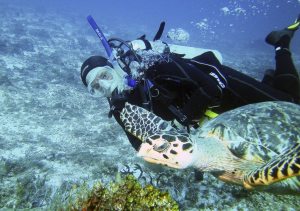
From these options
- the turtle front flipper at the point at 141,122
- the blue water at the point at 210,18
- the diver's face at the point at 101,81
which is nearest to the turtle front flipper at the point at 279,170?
the turtle front flipper at the point at 141,122

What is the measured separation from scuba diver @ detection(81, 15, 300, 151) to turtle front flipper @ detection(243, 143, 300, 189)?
106 centimetres

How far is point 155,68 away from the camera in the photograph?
327 centimetres

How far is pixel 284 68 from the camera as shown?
4.26 meters

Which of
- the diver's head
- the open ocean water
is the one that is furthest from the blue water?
the diver's head

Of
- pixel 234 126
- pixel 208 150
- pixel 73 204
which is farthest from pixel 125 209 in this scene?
pixel 234 126

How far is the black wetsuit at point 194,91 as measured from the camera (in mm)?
3098

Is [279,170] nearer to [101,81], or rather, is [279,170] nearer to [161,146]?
[161,146]

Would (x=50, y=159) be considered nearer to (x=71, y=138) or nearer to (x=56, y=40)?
(x=71, y=138)

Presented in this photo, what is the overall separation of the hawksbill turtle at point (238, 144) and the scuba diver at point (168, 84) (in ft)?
0.74

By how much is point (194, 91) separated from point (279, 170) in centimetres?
140

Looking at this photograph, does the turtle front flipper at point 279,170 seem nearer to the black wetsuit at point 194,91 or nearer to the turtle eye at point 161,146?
the turtle eye at point 161,146

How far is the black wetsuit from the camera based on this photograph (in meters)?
3.10

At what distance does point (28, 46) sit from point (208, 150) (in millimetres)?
10753

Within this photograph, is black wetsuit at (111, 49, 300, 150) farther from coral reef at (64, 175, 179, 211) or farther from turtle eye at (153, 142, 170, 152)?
coral reef at (64, 175, 179, 211)
